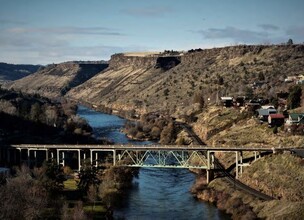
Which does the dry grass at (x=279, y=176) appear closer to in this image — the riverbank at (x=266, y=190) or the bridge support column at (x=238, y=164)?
the riverbank at (x=266, y=190)

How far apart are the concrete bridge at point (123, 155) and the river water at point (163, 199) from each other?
8.44ft

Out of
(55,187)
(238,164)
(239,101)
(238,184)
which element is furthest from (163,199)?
(239,101)

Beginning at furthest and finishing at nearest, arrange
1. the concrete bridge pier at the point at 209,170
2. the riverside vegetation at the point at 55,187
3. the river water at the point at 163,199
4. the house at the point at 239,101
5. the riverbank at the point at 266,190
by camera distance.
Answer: the house at the point at 239,101 → the concrete bridge pier at the point at 209,170 → the river water at the point at 163,199 → the riverbank at the point at 266,190 → the riverside vegetation at the point at 55,187

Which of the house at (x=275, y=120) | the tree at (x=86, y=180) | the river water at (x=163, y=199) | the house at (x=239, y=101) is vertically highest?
the house at (x=239, y=101)

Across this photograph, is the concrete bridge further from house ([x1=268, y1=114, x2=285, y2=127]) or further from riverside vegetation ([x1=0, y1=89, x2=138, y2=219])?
house ([x1=268, y1=114, x2=285, y2=127])

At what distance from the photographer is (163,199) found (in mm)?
84000

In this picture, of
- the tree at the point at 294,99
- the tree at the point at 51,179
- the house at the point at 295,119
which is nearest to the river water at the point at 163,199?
the tree at the point at 51,179

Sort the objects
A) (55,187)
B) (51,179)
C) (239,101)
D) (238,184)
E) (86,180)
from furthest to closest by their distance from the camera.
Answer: (239,101)
(238,184)
(86,180)
(51,179)
(55,187)

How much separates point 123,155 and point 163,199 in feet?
79.5

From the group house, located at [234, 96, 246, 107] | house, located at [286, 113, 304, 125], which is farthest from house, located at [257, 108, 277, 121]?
house, located at [234, 96, 246, 107]

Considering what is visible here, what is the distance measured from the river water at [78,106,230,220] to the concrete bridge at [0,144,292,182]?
257 centimetres

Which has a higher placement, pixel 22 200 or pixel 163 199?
pixel 22 200

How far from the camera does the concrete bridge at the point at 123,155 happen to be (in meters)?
96.4

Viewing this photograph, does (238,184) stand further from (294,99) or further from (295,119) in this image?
(294,99)
